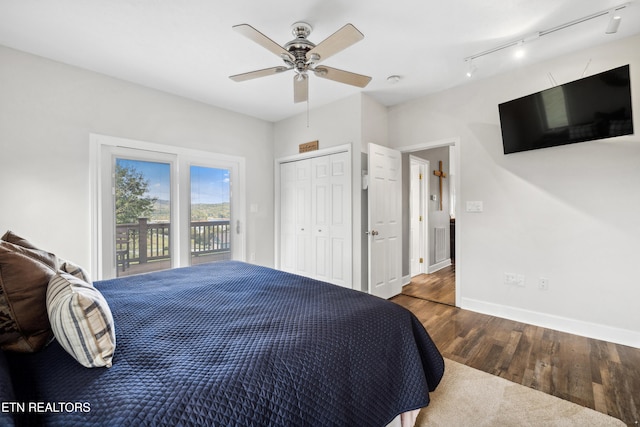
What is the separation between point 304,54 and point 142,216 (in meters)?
2.66

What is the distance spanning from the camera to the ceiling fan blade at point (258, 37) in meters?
1.66

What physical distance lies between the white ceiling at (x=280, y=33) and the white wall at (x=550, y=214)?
0.75 feet

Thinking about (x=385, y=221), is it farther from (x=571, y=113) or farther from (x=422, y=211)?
(x=571, y=113)

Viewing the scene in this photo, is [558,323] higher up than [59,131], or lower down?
lower down

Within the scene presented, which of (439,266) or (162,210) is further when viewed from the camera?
(439,266)

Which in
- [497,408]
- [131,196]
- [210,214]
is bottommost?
[497,408]

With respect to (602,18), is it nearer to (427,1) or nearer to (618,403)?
(427,1)

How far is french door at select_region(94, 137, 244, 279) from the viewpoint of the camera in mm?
3117

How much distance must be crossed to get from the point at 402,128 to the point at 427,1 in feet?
6.44

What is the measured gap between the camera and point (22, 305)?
977 millimetres

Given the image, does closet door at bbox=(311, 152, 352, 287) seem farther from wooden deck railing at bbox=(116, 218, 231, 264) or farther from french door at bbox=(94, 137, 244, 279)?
wooden deck railing at bbox=(116, 218, 231, 264)

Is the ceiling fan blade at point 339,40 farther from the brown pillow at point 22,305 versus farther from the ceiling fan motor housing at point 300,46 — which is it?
the brown pillow at point 22,305

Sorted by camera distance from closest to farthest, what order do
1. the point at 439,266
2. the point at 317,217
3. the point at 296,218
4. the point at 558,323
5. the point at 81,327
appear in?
the point at 81,327 → the point at 558,323 → the point at 317,217 → the point at 296,218 → the point at 439,266

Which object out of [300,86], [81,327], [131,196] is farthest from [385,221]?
[81,327]
